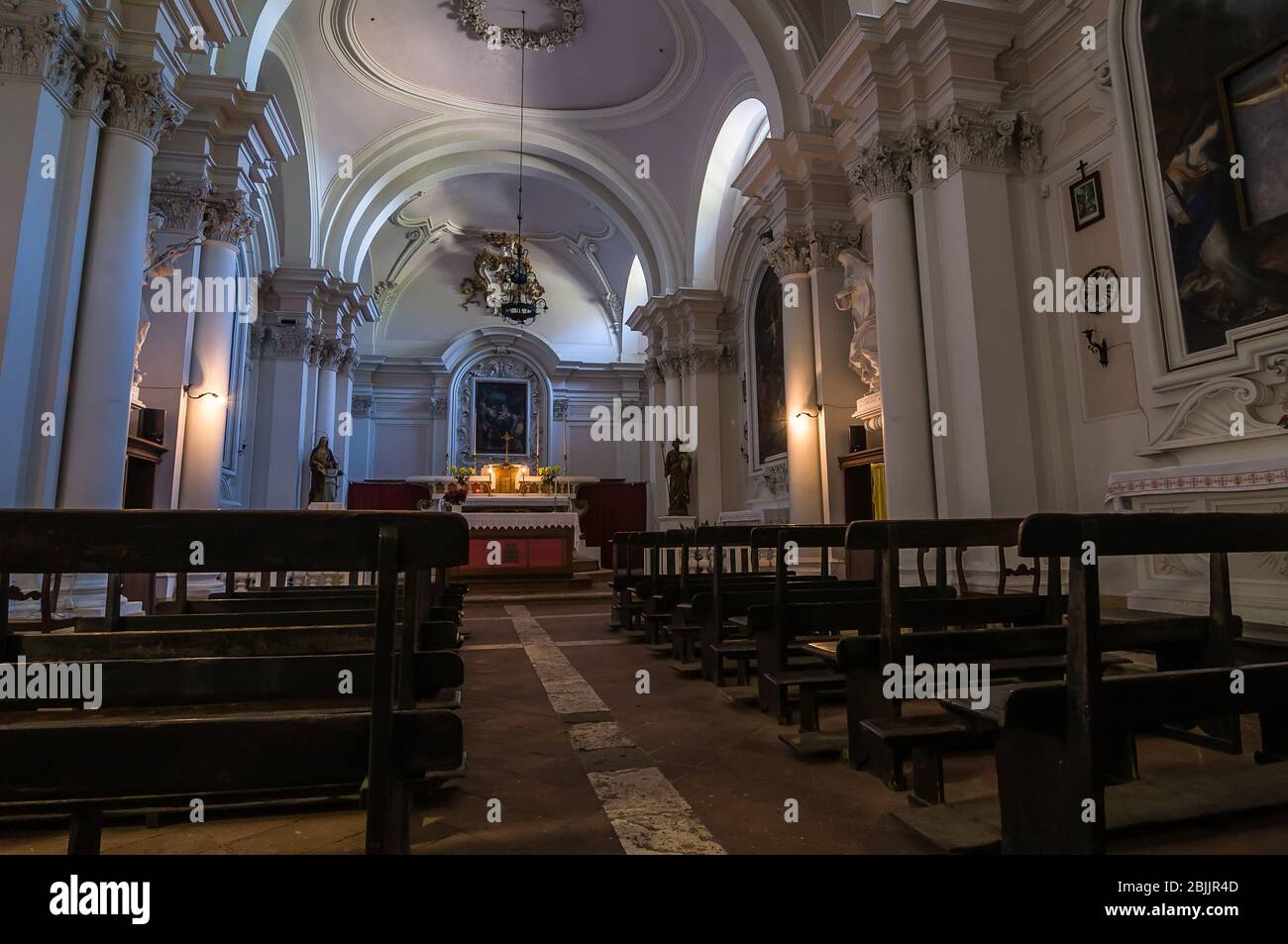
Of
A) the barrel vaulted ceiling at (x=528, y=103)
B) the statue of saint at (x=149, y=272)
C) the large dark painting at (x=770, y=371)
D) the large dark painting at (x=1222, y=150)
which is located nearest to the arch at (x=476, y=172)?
the barrel vaulted ceiling at (x=528, y=103)

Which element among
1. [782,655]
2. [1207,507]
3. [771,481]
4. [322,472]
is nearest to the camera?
[782,655]

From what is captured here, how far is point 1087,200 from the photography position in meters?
5.71

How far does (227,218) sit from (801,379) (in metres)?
7.11

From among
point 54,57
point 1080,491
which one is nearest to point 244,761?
point 54,57

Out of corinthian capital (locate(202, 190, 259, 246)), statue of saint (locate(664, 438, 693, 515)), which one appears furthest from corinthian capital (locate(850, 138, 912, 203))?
statue of saint (locate(664, 438, 693, 515))

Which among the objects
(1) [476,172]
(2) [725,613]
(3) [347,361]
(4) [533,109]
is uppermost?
(4) [533,109]

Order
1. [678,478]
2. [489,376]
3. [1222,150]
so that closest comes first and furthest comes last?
[1222,150] < [678,478] < [489,376]

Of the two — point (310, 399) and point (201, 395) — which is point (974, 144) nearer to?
point (201, 395)

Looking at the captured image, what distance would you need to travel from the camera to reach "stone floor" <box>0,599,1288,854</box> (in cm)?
175

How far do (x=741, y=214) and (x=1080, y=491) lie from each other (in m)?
8.42

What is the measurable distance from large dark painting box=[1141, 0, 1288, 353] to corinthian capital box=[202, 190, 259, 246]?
346 inches

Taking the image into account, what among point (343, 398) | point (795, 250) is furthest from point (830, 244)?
point (343, 398)

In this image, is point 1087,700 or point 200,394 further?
point 200,394

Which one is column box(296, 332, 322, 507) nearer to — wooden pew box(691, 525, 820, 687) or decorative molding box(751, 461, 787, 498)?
decorative molding box(751, 461, 787, 498)
